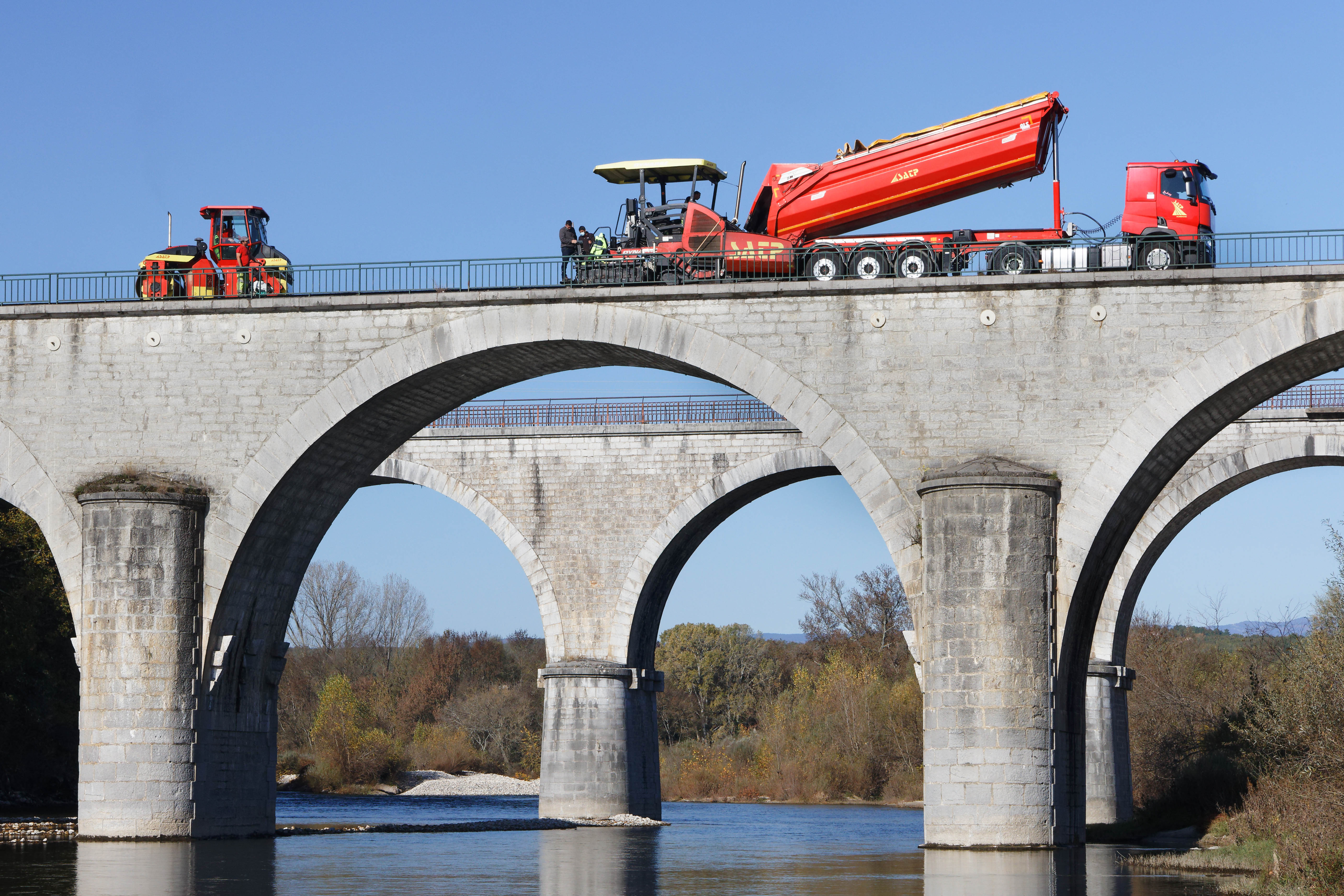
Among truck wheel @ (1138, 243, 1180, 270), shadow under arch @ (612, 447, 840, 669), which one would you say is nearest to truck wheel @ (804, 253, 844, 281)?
truck wheel @ (1138, 243, 1180, 270)

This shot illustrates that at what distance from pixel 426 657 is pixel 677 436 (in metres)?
45.8

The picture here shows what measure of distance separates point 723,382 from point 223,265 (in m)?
8.84

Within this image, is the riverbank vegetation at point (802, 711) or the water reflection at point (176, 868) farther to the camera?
the riverbank vegetation at point (802, 711)

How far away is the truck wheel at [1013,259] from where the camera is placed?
919 inches

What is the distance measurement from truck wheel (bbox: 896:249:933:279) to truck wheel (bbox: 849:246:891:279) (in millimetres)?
235

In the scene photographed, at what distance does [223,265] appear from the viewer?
2714 centimetres

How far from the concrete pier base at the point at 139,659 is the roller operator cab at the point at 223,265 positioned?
4033 mm

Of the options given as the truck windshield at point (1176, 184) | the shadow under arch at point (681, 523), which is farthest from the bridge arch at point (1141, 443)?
the shadow under arch at point (681, 523)

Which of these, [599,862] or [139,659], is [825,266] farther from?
[139,659]

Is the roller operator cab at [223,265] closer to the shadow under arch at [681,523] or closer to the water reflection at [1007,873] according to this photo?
the shadow under arch at [681,523]

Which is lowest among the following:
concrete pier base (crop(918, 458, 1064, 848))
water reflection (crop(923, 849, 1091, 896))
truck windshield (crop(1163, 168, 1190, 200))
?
water reflection (crop(923, 849, 1091, 896))

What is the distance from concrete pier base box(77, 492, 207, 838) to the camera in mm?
23891

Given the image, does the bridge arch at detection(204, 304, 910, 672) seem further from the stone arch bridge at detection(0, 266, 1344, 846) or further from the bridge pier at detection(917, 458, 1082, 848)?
the bridge pier at detection(917, 458, 1082, 848)

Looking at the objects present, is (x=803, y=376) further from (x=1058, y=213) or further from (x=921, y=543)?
(x=1058, y=213)
